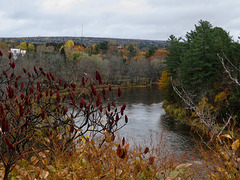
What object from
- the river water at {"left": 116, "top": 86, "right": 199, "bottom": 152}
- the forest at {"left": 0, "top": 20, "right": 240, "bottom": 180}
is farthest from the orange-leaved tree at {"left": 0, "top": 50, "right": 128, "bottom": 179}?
→ the river water at {"left": 116, "top": 86, "right": 199, "bottom": 152}

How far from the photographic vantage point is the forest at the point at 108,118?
3213mm

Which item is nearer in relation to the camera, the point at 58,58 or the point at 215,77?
the point at 215,77

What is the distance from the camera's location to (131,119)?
2705 cm

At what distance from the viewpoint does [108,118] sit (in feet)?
13.6

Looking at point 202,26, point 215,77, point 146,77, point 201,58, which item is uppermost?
point 202,26

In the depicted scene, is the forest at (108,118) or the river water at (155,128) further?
the river water at (155,128)

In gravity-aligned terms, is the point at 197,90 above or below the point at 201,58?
below

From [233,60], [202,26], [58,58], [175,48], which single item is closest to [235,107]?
[233,60]

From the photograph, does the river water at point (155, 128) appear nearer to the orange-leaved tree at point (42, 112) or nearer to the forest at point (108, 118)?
the forest at point (108, 118)

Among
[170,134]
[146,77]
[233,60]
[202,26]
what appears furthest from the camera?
[146,77]

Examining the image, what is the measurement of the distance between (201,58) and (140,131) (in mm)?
12055

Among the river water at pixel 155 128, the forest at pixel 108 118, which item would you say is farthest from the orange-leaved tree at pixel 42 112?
the river water at pixel 155 128

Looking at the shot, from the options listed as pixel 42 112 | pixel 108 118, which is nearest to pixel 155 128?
pixel 108 118

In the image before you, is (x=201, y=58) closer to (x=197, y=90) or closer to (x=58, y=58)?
(x=197, y=90)
